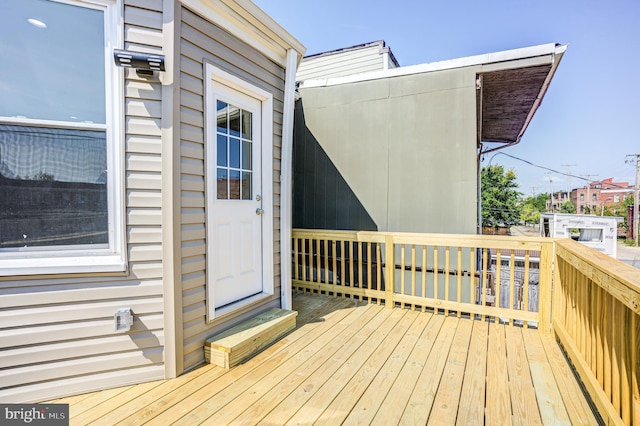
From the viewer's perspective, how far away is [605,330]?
161 cm

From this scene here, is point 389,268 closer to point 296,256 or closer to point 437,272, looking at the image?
point 437,272

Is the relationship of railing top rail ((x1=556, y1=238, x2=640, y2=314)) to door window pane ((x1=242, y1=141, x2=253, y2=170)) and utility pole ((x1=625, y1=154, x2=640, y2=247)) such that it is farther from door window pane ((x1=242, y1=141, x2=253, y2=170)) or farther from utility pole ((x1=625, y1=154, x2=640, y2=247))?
utility pole ((x1=625, y1=154, x2=640, y2=247))

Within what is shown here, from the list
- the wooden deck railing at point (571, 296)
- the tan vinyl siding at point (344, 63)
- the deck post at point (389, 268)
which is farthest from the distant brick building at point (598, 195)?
the deck post at point (389, 268)

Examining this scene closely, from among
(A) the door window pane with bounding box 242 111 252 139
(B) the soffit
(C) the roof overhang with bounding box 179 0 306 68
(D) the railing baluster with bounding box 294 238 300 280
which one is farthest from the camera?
(D) the railing baluster with bounding box 294 238 300 280

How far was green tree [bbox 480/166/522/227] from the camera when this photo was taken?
82.0 feet

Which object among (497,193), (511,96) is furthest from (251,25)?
(497,193)

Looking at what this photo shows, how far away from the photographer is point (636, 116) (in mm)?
33469

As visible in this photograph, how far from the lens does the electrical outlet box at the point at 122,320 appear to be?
185cm

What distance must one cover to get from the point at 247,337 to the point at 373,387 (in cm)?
98

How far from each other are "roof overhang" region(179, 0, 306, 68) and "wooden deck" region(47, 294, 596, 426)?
2503mm

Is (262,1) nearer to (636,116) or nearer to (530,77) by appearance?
(530,77)

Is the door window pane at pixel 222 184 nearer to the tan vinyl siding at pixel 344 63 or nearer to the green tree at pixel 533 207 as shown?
the tan vinyl siding at pixel 344 63

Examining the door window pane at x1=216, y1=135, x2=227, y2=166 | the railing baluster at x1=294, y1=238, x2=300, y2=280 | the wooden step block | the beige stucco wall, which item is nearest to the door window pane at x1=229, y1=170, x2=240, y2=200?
the door window pane at x1=216, y1=135, x2=227, y2=166

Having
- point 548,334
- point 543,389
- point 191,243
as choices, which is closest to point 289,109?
point 191,243
